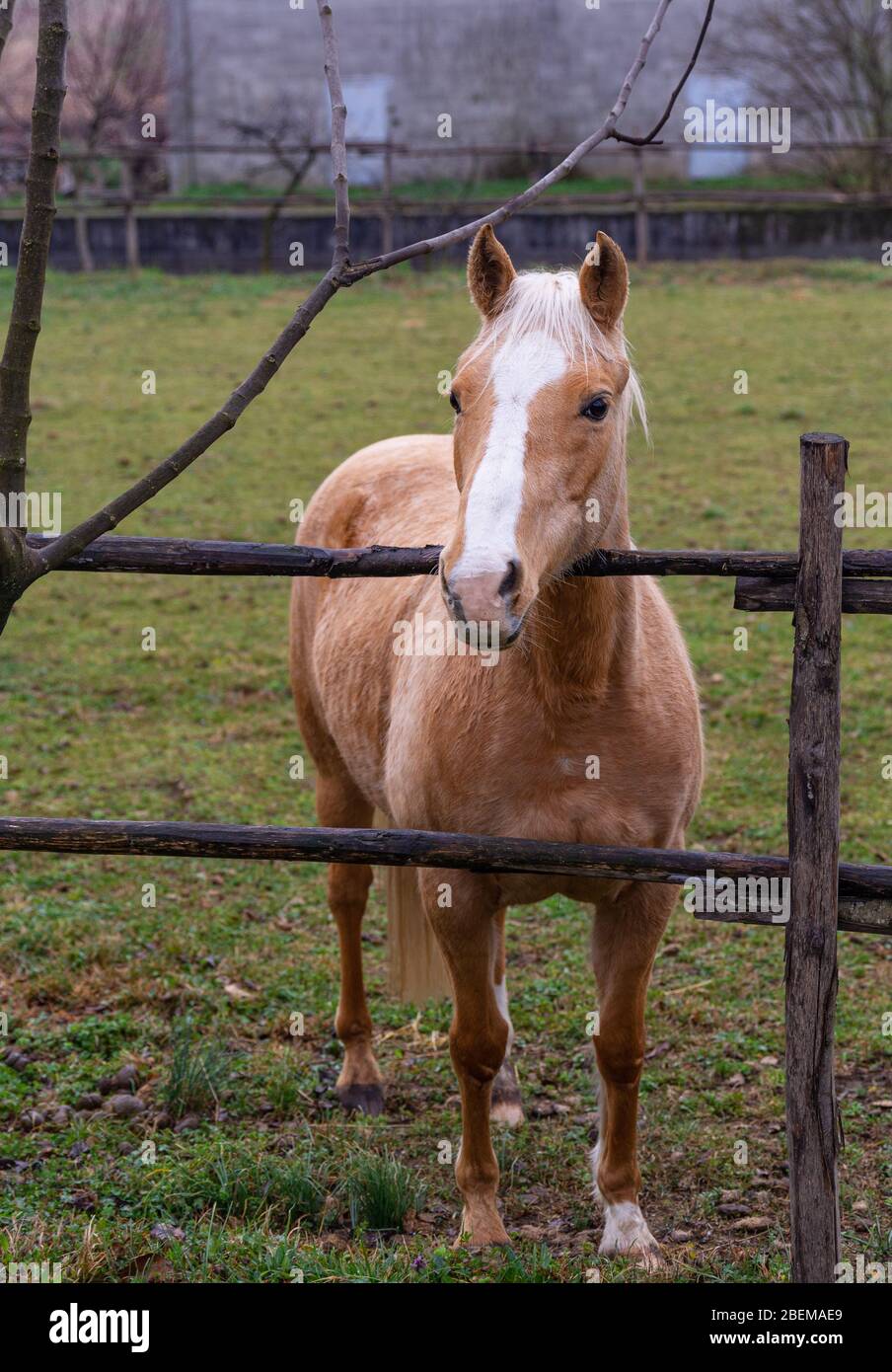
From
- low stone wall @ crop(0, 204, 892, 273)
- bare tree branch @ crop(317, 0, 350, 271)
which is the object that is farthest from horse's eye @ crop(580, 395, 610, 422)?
low stone wall @ crop(0, 204, 892, 273)

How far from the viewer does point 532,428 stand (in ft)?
9.71

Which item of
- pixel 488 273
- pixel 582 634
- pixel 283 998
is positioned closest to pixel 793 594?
pixel 582 634

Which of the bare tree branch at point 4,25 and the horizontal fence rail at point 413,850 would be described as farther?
the horizontal fence rail at point 413,850

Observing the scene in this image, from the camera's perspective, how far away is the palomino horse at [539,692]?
2.96 meters

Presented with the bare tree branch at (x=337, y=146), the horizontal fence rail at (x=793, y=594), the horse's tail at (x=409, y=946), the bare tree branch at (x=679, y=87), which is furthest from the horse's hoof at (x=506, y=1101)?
the bare tree branch at (x=679, y=87)

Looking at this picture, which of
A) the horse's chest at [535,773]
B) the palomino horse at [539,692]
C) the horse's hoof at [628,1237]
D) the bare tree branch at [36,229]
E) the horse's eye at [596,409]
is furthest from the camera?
the horse's hoof at [628,1237]

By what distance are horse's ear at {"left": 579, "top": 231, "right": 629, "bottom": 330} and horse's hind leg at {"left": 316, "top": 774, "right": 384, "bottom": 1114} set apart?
2230 millimetres

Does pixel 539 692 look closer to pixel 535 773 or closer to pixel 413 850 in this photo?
pixel 535 773

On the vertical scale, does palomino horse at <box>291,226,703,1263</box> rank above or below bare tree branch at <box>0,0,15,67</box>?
below

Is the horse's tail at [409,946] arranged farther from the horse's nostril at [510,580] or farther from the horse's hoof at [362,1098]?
the horse's nostril at [510,580]

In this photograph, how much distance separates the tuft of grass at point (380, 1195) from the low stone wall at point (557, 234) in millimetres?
16820

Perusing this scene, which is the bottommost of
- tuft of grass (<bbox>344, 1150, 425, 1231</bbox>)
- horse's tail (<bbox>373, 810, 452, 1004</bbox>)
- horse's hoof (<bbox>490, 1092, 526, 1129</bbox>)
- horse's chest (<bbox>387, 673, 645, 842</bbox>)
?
tuft of grass (<bbox>344, 1150, 425, 1231</bbox>)

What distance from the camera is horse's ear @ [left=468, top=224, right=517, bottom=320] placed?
327 centimetres

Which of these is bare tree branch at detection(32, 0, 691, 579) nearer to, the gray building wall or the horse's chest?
the horse's chest
